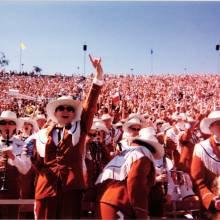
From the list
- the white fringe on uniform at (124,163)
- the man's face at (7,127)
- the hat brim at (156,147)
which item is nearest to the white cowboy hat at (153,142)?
the hat brim at (156,147)

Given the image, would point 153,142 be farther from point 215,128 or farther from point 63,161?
point 63,161

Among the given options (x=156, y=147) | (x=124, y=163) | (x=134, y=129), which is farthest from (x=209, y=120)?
(x=134, y=129)

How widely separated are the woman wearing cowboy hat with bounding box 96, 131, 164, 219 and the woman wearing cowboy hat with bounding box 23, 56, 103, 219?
1.33ft

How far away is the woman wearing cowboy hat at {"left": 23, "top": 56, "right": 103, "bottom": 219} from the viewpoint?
15.1 feet

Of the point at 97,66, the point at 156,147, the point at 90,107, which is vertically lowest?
the point at 156,147

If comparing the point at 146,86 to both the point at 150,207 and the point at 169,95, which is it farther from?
the point at 150,207

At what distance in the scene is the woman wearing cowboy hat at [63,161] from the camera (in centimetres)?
461

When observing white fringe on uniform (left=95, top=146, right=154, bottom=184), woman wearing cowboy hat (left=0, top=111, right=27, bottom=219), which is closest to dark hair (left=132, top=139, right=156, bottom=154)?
white fringe on uniform (left=95, top=146, right=154, bottom=184)

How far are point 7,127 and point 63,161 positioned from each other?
4.19 ft

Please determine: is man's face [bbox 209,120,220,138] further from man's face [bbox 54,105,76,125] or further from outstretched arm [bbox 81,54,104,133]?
man's face [bbox 54,105,76,125]

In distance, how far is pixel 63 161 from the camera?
15.3 feet

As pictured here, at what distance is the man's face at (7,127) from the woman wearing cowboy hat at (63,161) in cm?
79

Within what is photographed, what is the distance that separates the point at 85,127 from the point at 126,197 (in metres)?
1.11

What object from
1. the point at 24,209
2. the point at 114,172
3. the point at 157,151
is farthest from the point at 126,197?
the point at 24,209
